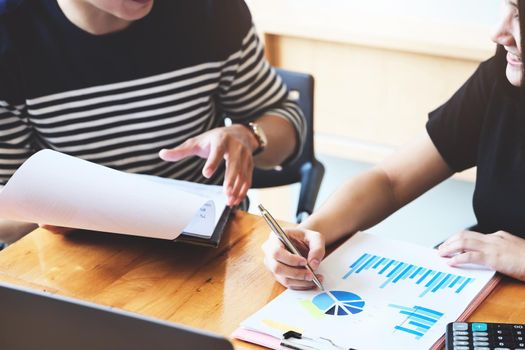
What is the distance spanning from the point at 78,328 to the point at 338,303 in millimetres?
531

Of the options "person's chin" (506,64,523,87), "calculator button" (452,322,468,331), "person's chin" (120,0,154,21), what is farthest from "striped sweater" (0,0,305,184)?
"calculator button" (452,322,468,331)

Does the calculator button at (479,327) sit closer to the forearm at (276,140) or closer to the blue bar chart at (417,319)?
the blue bar chart at (417,319)

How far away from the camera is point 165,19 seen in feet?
5.47

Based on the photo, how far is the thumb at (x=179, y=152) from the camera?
4.80 feet

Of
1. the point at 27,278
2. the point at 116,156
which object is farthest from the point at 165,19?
the point at 27,278

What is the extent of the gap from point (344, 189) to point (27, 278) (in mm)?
604

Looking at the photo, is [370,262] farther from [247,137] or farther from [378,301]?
[247,137]

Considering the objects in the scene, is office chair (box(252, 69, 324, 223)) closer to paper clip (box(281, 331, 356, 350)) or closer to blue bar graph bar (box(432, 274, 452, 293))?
blue bar graph bar (box(432, 274, 452, 293))

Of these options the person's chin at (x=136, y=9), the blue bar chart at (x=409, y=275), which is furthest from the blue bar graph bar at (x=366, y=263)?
the person's chin at (x=136, y=9)

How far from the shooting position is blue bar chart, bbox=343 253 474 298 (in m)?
1.23

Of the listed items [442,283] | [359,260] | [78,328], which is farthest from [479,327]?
[78,328]

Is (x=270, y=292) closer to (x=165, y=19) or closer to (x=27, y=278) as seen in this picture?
(x=27, y=278)

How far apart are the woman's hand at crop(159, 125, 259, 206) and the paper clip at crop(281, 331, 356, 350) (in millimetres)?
403

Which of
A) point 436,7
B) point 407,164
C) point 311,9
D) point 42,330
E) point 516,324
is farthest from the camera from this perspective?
point 311,9
